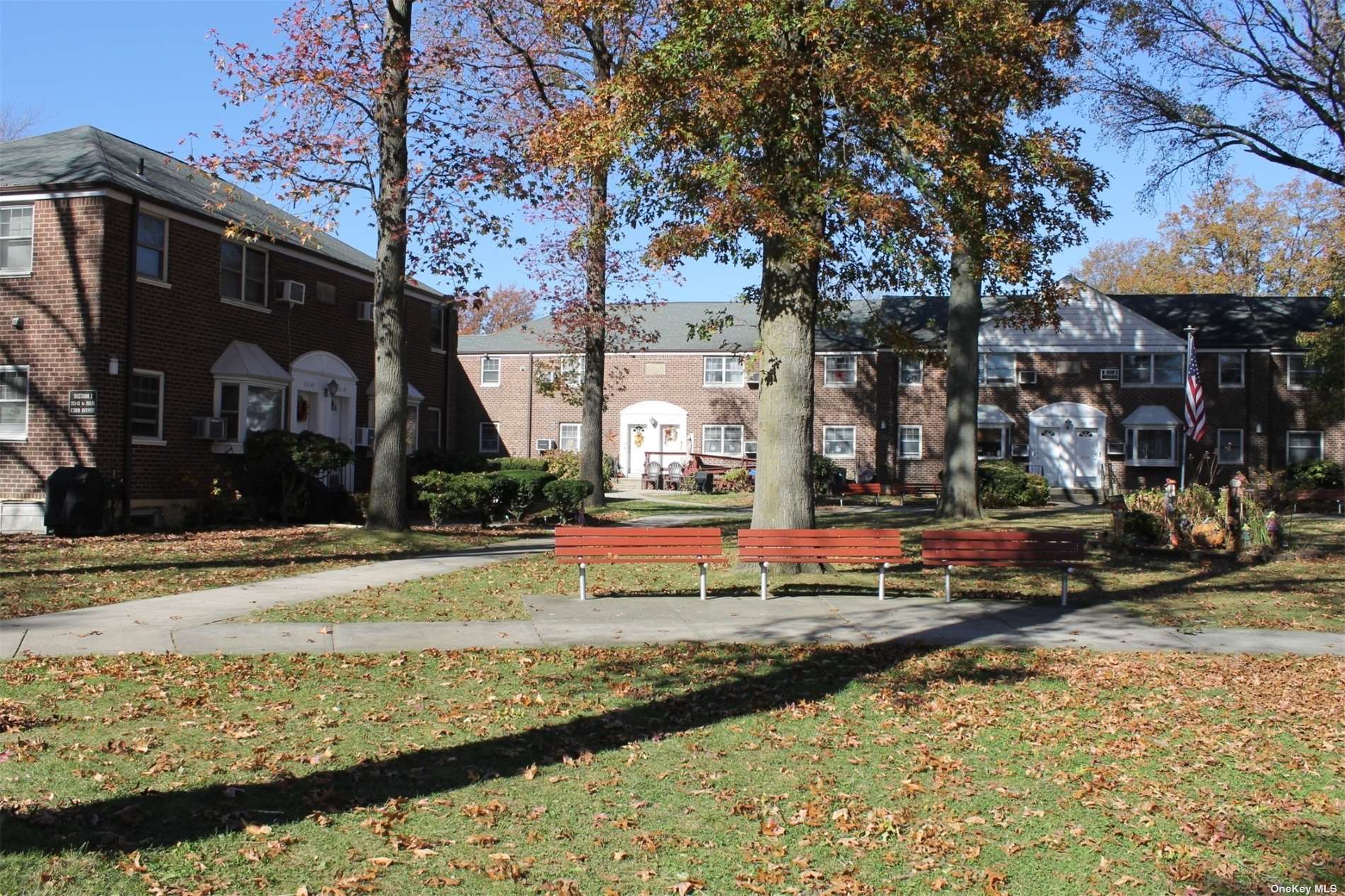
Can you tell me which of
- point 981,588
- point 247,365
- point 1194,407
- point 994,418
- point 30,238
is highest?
point 30,238

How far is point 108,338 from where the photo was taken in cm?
1916

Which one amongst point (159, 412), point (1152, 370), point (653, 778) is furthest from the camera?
point (1152, 370)

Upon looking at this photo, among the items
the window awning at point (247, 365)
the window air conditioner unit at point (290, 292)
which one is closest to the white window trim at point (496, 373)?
the window air conditioner unit at point (290, 292)

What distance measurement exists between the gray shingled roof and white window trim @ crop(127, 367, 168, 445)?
10.2ft

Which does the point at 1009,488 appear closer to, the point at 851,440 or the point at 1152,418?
the point at 851,440

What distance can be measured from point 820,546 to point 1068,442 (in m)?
30.7

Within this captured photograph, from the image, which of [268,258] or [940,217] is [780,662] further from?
[268,258]

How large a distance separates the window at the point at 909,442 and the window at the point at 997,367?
122 inches

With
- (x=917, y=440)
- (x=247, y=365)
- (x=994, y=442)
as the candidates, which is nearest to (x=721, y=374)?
(x=917, y=440)

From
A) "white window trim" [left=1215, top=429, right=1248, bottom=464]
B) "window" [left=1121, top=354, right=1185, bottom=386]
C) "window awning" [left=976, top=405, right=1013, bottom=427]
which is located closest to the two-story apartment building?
"window awning" [left=976, top=405, right=1013, bottom=427]

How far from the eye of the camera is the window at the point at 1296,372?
40.1 m

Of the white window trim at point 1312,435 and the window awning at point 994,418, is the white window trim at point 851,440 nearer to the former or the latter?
the window awning at point 994,418

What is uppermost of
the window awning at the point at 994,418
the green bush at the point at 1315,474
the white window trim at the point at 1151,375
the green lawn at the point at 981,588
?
the white window trim at the point at 1151,375

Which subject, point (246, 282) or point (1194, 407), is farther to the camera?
point (1194, 407)
